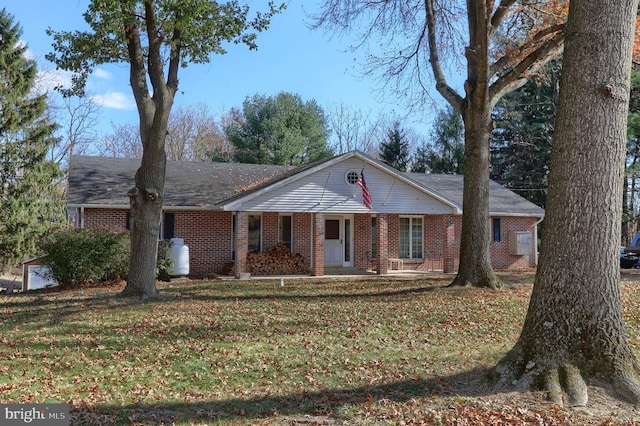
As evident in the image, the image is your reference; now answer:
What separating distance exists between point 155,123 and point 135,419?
7983 mm

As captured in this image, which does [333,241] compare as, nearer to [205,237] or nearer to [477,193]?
[205,237]

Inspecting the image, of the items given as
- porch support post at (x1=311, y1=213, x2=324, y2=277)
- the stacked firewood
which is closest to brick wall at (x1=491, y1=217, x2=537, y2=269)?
porch support post at (x1=311, y1=213, x2=324, y2=277)

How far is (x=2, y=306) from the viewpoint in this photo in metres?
10.7

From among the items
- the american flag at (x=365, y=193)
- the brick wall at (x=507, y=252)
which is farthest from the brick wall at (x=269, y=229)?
the brick wall at (x=507, y=252)

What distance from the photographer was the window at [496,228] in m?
21.7

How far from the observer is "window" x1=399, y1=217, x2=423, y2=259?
A: 68.4 feet

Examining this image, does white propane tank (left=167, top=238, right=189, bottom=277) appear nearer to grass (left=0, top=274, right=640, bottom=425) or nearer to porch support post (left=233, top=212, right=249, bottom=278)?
porch support post (left=233, top=212, right=249, bottom=278)

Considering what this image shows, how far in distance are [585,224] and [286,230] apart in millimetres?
14772

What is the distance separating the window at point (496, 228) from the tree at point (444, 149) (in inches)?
705

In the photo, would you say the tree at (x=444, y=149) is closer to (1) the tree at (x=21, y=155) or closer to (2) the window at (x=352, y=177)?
(2) the window at (x=352, y=177)

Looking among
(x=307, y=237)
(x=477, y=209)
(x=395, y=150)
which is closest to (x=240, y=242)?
(x=307, y=237)

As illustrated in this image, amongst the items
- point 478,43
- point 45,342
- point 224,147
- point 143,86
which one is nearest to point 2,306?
point 45,342

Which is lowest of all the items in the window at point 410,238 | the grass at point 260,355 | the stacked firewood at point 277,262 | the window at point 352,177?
the grass at point 260,355

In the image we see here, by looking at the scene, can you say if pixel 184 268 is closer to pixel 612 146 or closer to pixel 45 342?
pixel 45 342
